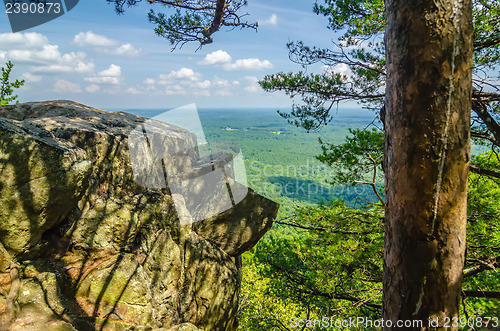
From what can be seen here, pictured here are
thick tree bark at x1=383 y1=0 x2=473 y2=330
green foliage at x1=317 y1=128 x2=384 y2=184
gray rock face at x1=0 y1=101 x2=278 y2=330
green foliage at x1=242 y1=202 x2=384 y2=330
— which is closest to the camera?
thick tree bark at x1=383 y1=0 x2=473 y2=330

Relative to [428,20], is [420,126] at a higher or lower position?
lower

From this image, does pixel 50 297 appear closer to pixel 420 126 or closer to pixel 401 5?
pixel 420 126

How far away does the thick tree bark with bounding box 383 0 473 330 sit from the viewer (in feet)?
6.23

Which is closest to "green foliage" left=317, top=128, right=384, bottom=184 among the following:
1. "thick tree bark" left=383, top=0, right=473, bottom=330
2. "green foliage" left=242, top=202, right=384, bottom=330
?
"green foliage" left=242, top=202, right=384, bottom=330

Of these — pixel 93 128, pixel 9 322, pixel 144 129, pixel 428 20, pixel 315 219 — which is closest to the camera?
pixel 428 20

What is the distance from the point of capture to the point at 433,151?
1.90 meters

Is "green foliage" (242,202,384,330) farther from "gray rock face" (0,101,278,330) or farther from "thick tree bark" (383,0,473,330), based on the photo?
"thick tree bark" (383,0,473,330)

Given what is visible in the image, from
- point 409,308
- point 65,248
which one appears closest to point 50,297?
point 65,248

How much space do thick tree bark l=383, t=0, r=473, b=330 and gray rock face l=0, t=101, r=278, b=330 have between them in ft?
10.0

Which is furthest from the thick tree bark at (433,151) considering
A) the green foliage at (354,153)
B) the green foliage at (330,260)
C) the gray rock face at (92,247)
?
the green foliage at (354,153)

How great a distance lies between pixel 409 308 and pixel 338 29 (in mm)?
6015

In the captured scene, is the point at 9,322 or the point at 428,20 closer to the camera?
the point at 428,20

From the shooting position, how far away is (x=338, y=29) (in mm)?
6379

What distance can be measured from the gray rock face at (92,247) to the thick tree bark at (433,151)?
3054 mm
